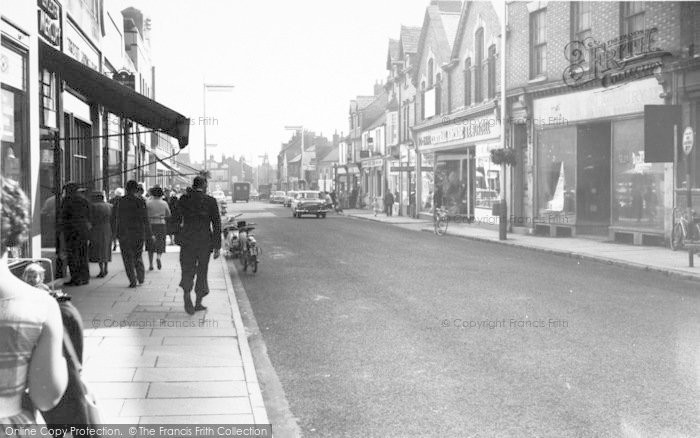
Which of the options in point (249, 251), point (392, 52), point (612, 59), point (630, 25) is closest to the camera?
point (249, 251)

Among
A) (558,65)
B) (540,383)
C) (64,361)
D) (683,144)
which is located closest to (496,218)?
(558,65)

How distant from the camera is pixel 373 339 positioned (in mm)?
8078

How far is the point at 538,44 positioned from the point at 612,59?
4721mm

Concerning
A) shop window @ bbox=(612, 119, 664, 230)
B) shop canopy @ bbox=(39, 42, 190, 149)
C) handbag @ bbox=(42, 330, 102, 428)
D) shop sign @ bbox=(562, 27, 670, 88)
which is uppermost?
shop sign @ bbox=(562, 27, 670, 88)

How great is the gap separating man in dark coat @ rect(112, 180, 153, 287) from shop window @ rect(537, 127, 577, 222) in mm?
15349

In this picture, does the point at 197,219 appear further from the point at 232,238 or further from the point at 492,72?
the point at 492,72

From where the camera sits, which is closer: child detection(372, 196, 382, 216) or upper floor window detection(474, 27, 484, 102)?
upper floor window detection(474, 27, 484, 102)

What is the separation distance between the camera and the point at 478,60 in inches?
1257

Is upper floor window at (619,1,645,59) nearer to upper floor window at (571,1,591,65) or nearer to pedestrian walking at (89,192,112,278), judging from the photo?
upper floor window at (571,1,591,65)

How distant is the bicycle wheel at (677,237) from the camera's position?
57.9 ft

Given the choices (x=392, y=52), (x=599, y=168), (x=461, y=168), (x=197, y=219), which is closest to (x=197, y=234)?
(x=197, y=219)

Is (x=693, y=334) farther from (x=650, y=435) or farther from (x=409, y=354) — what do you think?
(x=650, y=435)

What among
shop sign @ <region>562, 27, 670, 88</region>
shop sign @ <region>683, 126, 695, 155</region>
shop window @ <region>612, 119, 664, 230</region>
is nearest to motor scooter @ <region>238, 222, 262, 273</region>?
shop sign @ <region>683, 126, 695, 155</region>

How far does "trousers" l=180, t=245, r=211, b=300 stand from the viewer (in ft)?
32.1
